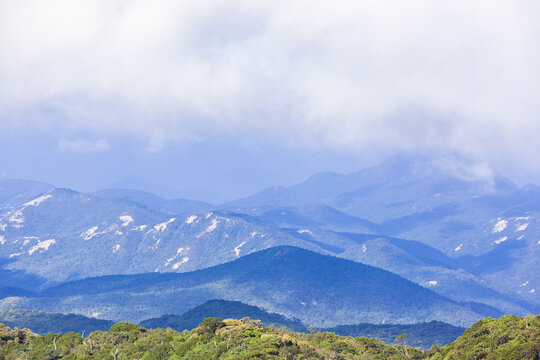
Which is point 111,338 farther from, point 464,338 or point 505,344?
point 505,344

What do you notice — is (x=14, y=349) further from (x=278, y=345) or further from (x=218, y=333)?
(x=278, y=345)

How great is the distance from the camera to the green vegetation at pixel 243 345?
131625mm

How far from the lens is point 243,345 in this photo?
15325 cm

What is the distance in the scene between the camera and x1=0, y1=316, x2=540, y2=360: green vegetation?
132 metres

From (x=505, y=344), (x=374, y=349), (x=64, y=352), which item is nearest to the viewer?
(x=505, y=344)

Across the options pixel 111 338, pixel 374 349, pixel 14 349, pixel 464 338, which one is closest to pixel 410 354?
pixel 374 349

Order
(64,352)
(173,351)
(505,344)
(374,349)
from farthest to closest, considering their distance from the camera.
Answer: (374,349), (64,352), (173,351), (505,344)

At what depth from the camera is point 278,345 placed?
15125 centimetres

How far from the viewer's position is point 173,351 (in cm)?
16488

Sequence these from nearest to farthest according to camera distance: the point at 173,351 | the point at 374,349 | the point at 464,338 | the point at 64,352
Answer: the point at 464,338 → the point at 173,351 → the point at 64,352 → the point at 374,349

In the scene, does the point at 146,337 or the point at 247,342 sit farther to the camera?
the point at 146,337

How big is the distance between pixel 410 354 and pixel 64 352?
88.3 m

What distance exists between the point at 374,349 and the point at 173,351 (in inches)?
2214

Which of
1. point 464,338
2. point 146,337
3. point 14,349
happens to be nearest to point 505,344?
point 464,338
